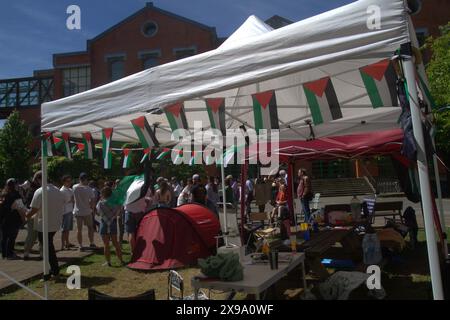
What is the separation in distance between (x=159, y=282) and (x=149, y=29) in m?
27.8

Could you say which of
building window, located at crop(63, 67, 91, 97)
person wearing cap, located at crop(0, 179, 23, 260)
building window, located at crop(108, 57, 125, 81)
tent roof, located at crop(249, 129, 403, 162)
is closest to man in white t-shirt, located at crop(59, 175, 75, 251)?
person wearing cap, located at crop(0, 179, 23, 260)

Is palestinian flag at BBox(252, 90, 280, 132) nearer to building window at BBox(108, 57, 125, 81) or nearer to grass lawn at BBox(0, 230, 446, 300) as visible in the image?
grass lawn at BBox(0, 230, 446, 300)

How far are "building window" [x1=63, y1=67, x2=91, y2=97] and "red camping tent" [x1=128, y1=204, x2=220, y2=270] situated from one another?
27.7 meters

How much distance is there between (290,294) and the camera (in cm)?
523

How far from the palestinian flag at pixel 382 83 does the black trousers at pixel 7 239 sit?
26.1ft

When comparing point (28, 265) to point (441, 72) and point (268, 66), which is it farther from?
point (441, 72)

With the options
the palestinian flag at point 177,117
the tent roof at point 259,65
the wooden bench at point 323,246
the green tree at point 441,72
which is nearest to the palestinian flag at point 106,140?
the tent roof at point 259,65

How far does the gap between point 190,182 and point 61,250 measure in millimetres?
4329

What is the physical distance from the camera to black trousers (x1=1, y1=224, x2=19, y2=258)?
8266mm

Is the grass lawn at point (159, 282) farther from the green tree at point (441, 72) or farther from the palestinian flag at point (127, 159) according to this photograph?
the green tree at point (441, 72)

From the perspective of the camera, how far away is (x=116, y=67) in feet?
101

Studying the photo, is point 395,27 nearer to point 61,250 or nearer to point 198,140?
point 198,140

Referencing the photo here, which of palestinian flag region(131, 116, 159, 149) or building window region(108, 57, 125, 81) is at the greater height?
building window region(108, 57, 125, 81)

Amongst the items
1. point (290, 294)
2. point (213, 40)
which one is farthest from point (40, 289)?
point (213, 40)
